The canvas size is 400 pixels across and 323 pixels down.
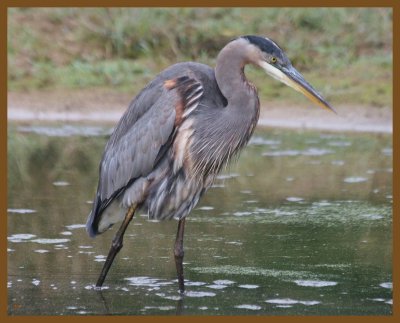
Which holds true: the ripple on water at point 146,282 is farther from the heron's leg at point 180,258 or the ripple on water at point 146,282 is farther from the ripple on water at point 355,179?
the ripple on water at point 355,179

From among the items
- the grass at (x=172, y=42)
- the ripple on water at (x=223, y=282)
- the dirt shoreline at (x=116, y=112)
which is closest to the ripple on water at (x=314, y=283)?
the ripple on water at (x=223, y=282)

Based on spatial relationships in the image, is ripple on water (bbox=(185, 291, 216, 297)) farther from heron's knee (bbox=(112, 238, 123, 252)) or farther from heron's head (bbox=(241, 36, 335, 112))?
heron's head (bbox=(241, 36, 335, 112))

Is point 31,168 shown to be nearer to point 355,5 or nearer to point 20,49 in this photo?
point 20,49

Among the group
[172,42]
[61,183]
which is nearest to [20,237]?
[61,183]

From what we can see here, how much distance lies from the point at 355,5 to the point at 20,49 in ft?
17.0

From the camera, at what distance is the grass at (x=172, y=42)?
53.3 feet

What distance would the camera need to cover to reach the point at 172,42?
55.9ft

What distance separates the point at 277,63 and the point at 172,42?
9849 mm

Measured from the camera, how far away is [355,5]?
17.5 meters

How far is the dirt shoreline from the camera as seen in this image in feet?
48.2

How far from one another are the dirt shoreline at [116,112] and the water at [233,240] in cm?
116

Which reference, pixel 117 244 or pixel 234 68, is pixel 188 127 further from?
pixel 117 244

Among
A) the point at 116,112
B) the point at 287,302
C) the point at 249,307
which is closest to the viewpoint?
the point at 249,307

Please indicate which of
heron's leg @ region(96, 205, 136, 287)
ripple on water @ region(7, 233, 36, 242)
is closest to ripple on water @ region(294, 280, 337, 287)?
heron's leg @ region(96, 205, 136, 287)
